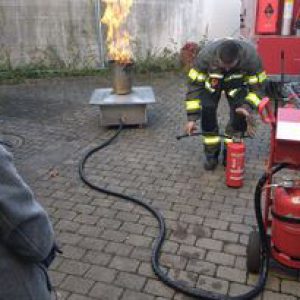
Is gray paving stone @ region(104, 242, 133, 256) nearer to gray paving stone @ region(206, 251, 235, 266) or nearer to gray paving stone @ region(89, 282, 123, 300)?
gray paving stone @ region(89, 282, 123, 300)

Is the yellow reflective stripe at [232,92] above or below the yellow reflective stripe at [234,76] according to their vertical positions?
below

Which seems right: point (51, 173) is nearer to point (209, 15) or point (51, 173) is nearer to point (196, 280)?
point (196, 280)

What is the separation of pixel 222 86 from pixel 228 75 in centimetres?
18

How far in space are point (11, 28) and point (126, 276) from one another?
8.42m

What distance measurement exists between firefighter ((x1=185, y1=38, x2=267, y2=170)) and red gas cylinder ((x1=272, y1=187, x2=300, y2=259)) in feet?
5.26

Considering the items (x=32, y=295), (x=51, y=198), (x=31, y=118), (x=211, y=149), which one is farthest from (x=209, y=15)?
(x=32, y=295)

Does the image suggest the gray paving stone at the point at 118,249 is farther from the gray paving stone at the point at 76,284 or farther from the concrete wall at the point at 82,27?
the concrete wall at the point at 82,27

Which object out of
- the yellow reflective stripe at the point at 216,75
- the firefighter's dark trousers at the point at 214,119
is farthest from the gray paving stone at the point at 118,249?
the yellow reflective stripe at the point at 216,75

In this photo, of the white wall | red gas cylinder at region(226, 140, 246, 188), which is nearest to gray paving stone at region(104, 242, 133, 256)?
red gas cylinder at region(226, 140, 246, 188)

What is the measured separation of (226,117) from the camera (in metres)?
7.14

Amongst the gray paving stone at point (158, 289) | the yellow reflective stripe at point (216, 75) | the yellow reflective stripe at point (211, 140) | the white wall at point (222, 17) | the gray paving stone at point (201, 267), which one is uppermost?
the white wall at point (222, 17)

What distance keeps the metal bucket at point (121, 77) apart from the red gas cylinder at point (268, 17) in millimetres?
2983

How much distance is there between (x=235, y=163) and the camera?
15.0 ft

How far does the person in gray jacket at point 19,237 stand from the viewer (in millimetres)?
1473
